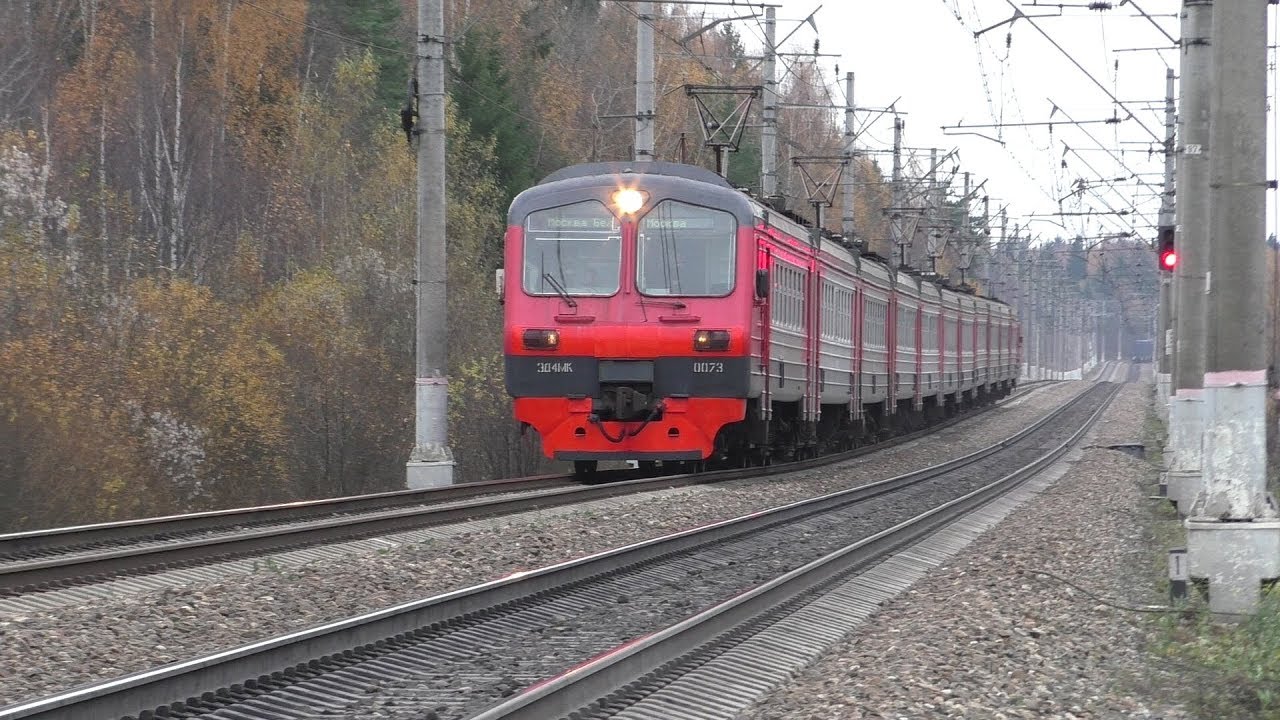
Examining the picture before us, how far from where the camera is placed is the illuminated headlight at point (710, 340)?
17531 millimetres

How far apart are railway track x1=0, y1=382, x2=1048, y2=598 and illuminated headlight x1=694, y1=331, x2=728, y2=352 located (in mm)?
1596

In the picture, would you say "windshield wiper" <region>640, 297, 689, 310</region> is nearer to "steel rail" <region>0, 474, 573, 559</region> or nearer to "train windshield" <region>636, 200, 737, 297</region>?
"train windshield" <region>636, 200, 737, 297</region>

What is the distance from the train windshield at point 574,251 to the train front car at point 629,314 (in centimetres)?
1

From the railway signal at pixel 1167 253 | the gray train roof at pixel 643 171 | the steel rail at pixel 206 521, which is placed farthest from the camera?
the railway signal at pixel 1167 253

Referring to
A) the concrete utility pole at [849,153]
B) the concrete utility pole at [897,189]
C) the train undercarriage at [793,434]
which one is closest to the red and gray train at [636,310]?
the train undercarriage at [793,434]

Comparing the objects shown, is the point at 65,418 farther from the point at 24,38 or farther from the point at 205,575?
the point at 24,38

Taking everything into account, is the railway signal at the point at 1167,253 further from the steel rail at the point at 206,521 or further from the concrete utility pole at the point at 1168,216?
the steel rail at the point at 206,521

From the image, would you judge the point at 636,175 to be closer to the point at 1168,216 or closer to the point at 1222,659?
the point at 1222,659

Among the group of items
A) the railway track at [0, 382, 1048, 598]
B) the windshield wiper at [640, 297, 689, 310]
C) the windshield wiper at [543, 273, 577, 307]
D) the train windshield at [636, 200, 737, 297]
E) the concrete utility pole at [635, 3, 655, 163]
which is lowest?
the railway track at [0, 382, 1048, 598]

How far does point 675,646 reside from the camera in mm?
7773

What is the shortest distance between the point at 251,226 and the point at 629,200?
974 inches

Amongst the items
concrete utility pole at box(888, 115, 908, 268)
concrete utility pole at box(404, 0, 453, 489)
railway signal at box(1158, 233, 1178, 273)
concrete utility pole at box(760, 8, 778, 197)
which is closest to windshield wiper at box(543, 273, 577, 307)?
concrete utility pole at box(404, 0, 453, 489)

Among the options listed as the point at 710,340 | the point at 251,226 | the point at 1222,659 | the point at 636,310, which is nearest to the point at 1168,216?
the point at 710,340

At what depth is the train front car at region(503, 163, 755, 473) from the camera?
17.5m
